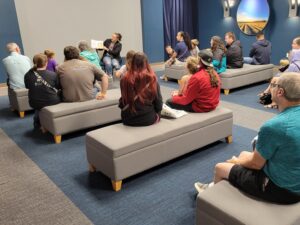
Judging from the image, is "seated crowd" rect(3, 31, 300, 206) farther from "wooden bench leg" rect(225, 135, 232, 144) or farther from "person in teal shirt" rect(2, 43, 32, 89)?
"wooden bench leg" rect(225, 135, 232, 144)

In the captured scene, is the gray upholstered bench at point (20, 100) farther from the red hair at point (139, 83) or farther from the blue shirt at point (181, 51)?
the blue shirt at point (181, 51)

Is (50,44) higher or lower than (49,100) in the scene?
higher

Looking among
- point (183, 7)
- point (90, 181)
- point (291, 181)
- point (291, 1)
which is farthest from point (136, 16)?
point (291, 181)

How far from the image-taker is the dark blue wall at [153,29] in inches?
319

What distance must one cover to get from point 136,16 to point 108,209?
6.65 metres

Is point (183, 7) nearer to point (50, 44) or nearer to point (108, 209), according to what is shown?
point (50, 44)

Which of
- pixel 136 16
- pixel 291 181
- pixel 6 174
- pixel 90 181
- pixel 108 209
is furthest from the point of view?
pixel 136 16

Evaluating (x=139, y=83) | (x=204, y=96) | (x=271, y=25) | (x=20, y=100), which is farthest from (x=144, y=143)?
(x=271, y=25)

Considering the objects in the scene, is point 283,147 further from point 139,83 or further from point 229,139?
point 229,139

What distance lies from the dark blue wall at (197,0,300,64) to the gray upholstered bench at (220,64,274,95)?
4.39ft

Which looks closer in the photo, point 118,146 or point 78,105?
point 118,146

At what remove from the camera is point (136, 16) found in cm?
800

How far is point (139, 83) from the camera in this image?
8.75ft

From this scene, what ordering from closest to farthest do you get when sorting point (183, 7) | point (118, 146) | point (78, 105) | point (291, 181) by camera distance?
1. point (291, 181)
2. point (118, 146)
3. point (78, 105)
4. point (183, 7)
